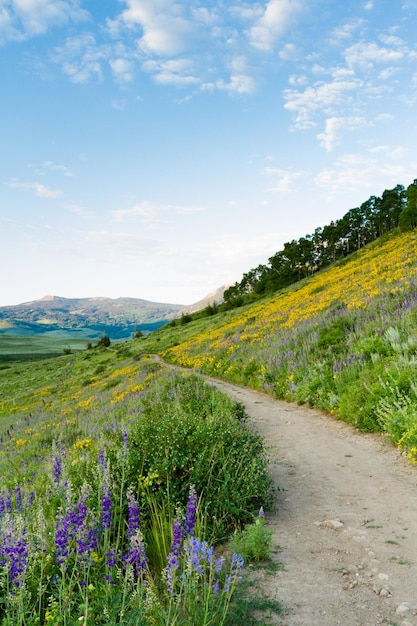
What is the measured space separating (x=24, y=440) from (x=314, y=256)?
93.5 metres

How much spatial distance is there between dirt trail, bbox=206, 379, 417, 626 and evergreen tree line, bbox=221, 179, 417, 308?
80384 mm

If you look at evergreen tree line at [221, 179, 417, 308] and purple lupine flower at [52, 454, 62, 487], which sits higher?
evergreen tree line at [221, 179, 417, 308]

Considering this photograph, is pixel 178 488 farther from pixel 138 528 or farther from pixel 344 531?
pixel 138 528

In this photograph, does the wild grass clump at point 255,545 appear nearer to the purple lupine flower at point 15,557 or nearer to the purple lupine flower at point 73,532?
the purple lupine flower at point 73,532

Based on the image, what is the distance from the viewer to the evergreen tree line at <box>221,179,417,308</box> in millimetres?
86688

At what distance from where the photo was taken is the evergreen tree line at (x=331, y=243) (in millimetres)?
86688

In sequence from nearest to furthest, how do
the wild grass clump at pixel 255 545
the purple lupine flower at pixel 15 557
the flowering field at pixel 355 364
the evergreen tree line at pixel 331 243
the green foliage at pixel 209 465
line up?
the purple lupine flower at pixel 15 557, the wild grass clump at pixel 255 545, the green foliage at pixel 209 465, the flowering field at pixel 355 364, the evergreen tree line at pixel 331 243

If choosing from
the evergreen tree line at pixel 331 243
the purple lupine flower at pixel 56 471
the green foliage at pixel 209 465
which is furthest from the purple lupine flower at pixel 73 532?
the evergreen tree line at pixel 331 243

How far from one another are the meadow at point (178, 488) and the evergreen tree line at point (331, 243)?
2947 inches

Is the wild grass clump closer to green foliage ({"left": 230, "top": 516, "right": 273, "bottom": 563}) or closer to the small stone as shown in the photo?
green foliage ({"left": 230, "top": 516, "right": 273, "bottom": 563})

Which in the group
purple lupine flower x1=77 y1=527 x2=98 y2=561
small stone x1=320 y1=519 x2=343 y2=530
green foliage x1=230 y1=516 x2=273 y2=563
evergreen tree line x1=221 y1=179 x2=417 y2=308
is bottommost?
→ small stone x1=320 y1=519 x2=343 y2=530

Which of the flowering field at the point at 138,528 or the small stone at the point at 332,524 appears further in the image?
the small stone at the point at 332,524

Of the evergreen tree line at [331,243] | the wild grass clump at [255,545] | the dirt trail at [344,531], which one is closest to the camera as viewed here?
the dirt trail at [344,531]

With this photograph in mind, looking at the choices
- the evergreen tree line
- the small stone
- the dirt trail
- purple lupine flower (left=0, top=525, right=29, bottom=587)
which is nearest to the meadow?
purple lupine flower (left=0, top=525, right=29, bottom=587)
